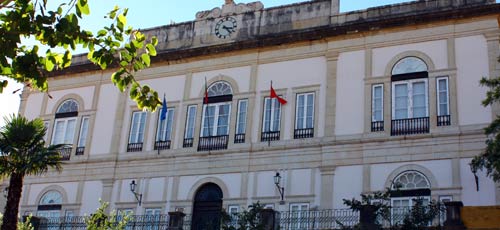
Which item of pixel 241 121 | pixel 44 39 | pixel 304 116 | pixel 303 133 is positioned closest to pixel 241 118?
pixel 241 121

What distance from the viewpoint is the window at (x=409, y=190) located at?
22.0 m

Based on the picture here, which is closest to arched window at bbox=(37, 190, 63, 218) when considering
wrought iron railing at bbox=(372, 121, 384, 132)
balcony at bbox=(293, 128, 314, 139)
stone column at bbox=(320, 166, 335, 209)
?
balcony at bbox=(293, 128, 314, 139)

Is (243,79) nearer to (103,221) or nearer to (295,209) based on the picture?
(295,209)

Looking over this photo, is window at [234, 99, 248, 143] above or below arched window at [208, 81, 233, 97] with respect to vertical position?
below

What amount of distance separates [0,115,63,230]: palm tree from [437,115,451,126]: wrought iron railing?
39.6ft

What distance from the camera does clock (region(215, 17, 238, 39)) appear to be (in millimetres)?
27594

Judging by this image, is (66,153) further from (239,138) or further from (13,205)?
(13,205)

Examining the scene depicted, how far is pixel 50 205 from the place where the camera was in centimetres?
2834

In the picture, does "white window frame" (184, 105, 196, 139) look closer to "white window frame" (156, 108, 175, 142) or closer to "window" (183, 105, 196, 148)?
"window" (183, 105, 196, 148)

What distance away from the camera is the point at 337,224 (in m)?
22.0

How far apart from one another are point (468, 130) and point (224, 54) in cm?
965

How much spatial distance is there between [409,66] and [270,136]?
5.28 metres

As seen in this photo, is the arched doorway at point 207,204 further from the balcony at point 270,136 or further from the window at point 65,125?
the window at point 65,125

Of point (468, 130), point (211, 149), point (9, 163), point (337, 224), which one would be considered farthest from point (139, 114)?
point (468, 130)
